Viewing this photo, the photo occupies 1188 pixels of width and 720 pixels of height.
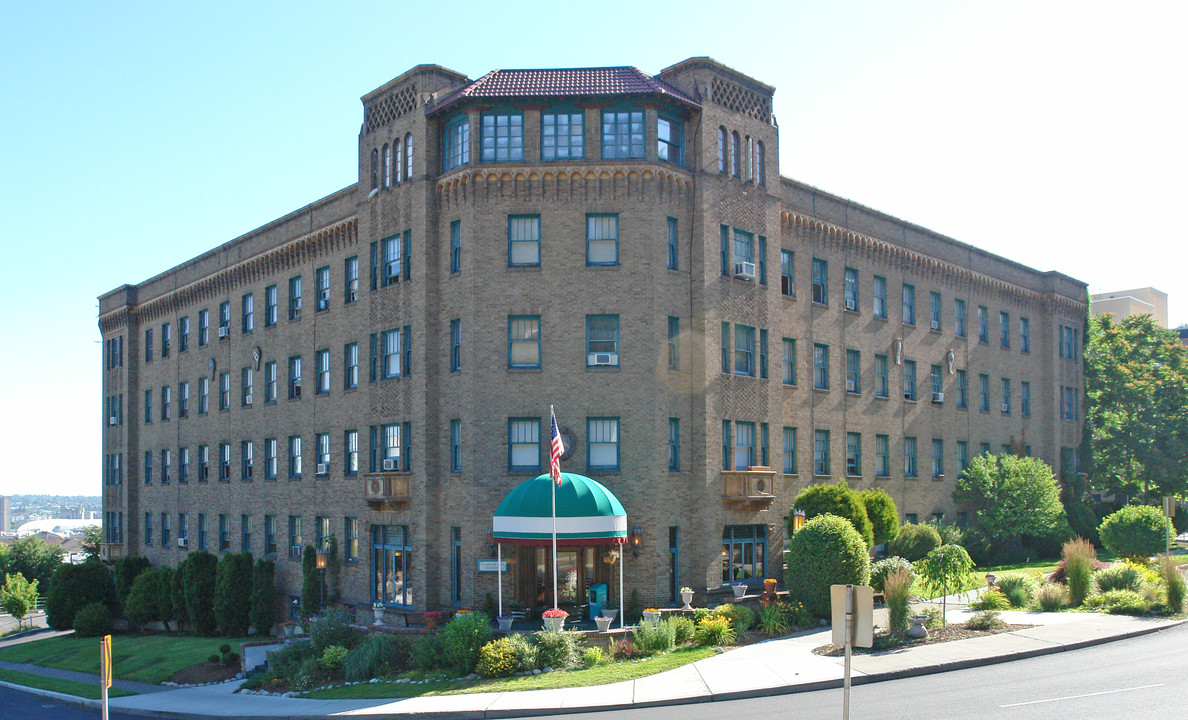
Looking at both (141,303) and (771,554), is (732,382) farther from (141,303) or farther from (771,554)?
(141,303)

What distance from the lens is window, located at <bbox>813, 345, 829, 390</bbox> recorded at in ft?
128

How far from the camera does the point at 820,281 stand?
129 feet

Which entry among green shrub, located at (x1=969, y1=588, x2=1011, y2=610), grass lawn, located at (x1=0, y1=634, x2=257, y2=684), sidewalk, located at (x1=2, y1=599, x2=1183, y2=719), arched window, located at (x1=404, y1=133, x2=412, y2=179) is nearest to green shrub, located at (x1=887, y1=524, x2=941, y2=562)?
green shrub, located at (x1=969, y1=588, x2=1011, y2=610)

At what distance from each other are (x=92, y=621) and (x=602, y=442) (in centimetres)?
3302

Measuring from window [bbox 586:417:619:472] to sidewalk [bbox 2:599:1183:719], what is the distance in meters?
7.46

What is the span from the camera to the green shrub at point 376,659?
25.6 m

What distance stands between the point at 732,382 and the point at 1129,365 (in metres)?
34.6

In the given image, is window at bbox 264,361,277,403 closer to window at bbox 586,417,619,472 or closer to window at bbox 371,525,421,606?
window at bbox 371,525,421,606

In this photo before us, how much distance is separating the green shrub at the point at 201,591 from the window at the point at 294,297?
1146 centimetres

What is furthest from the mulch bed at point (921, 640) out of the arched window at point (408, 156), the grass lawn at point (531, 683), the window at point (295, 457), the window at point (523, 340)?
the window at point (295, 457)

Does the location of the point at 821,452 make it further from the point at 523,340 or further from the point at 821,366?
the point at 523,340

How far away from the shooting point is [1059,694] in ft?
60.6

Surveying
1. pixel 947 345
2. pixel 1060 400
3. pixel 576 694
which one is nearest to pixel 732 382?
pixel 576 694

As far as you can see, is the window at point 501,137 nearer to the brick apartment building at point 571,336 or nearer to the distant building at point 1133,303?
the brick apartment building at point 571,336
